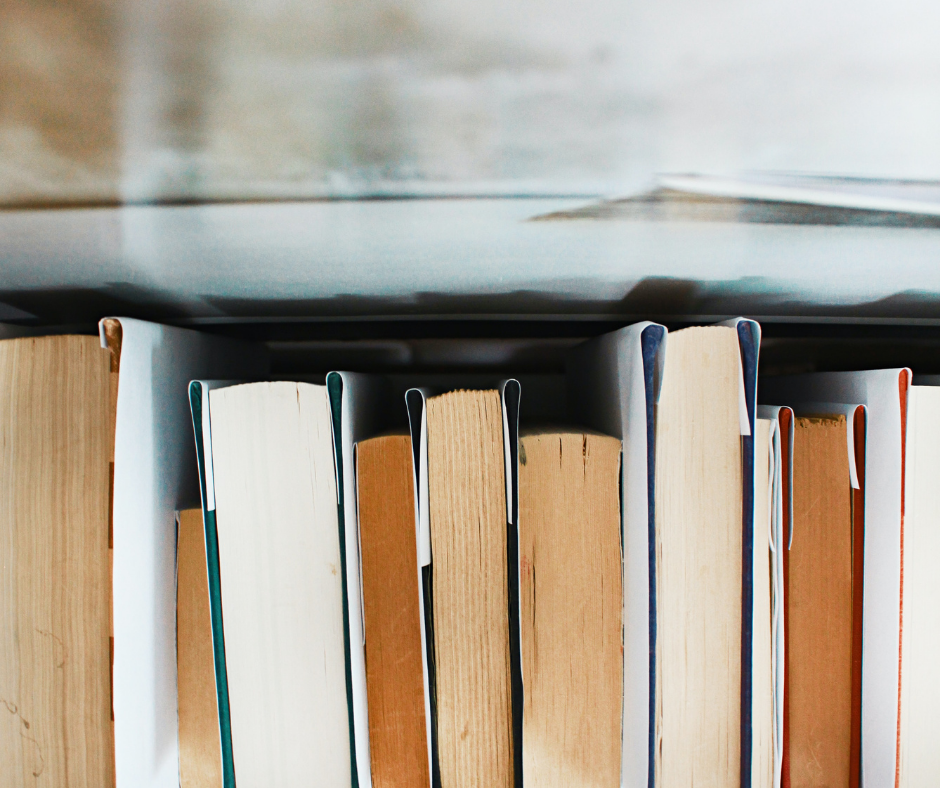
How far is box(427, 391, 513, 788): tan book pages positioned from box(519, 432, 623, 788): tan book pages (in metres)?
0.02

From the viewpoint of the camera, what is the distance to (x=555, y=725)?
1.23ft

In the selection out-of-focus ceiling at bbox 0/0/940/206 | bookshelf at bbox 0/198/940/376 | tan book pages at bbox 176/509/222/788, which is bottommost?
tan book pages at bbox 176/509/222/788

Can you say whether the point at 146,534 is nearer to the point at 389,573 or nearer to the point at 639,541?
the point at 389,573

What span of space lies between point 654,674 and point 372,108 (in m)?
0.39

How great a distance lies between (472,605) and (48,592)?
0.98ft

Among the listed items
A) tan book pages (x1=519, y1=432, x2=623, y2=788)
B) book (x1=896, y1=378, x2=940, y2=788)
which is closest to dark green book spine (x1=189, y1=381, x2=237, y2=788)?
tan book pages (x1=519, y1=432, x2=623, y2=788)

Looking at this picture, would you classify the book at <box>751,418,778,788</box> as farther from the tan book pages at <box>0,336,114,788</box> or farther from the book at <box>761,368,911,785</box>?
the tan book pages at <box>0,336,114,788</box>

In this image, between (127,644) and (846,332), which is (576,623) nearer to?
(127,644)

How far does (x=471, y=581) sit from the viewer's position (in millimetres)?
376

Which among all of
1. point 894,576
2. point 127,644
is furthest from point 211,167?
Result: point 894,576

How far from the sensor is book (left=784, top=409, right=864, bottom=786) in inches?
15.6

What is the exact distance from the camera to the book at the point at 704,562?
14.4 inches

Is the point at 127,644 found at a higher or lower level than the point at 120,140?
lower

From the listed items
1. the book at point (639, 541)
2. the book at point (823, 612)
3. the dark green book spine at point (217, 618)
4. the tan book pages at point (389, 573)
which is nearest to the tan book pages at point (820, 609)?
the book at point (823, 612)
